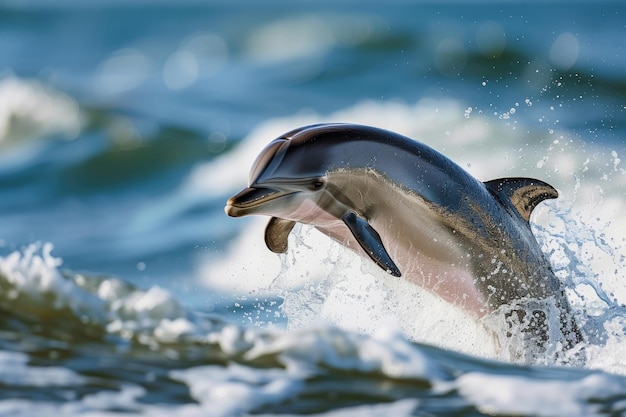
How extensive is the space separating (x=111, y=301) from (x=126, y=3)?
35.2 meters

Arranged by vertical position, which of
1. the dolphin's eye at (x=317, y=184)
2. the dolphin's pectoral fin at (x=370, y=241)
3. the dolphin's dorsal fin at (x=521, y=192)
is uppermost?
the dolphin's dorsal fin at (x=521, y=192)

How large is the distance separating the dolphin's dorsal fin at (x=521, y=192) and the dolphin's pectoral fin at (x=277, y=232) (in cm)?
116

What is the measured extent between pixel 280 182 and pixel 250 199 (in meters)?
0.17

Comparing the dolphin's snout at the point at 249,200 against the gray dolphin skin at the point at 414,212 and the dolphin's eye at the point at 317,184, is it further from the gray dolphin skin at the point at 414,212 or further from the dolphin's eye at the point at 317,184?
the dolphin's eye at the point at 317,184

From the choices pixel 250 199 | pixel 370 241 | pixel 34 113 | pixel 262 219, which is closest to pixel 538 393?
pixel 370 241

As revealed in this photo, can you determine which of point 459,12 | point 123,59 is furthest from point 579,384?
point 123,59

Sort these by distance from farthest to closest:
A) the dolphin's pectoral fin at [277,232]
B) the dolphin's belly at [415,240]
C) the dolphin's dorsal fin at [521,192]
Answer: the dolphin's dorsal fin at [521,192], the dolphin's pectoral fin at [277,232], the dolphin's belly at [415,240]

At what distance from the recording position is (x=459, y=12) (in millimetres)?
28219

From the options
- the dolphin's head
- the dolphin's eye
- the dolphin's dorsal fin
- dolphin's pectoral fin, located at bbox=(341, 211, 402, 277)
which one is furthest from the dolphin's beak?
the dolphin's dorsal fin

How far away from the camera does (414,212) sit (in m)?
6.09

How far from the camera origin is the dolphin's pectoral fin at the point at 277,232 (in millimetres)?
6082

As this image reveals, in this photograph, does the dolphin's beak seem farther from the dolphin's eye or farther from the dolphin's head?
the dolphin's eye

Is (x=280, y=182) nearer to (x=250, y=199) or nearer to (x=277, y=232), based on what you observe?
(x=250, y=199)

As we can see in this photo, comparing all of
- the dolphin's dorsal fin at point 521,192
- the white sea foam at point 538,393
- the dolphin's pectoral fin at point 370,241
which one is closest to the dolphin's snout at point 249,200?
the dolphin's pectoral fin at point 370,241
